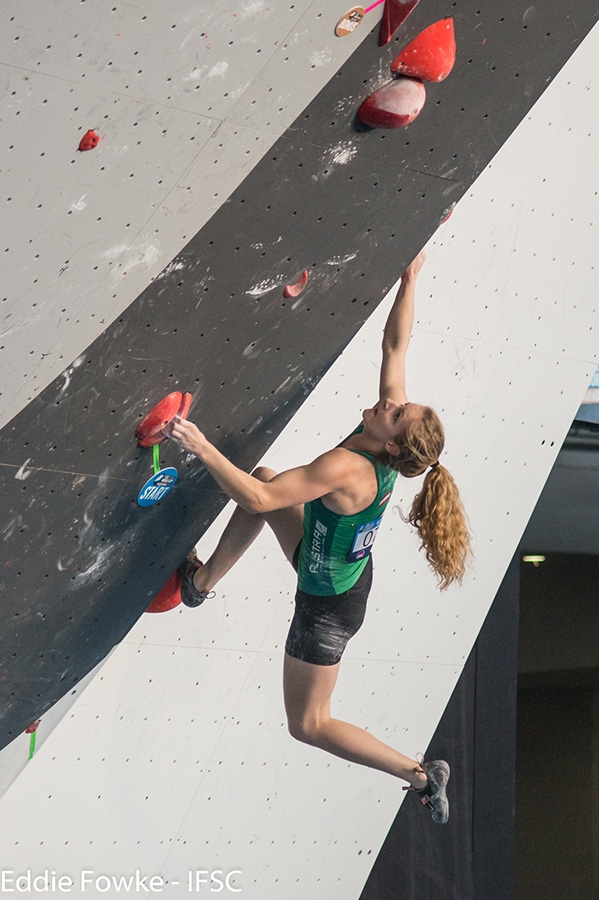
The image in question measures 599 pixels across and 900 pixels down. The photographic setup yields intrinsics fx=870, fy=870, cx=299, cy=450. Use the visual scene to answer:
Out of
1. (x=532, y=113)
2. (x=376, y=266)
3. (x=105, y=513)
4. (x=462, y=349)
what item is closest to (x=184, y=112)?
(x=376, y=266)

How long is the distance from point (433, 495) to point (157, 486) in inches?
25.8

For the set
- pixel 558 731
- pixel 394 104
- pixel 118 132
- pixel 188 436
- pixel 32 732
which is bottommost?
pixel 558 731

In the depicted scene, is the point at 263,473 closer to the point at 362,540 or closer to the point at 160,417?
the point at 362,540

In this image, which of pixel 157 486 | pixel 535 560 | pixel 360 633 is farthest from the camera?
pixel 535 560

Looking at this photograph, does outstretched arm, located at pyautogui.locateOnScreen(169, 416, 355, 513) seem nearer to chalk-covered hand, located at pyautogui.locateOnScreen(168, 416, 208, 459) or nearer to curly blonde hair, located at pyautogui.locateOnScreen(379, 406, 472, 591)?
chalk-covered hand, located at pyautogui.locateOnScreen(168, 416, 208, 459)

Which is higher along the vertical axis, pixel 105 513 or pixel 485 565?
pixel 105 513

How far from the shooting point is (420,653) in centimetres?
311

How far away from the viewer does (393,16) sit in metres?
1.65

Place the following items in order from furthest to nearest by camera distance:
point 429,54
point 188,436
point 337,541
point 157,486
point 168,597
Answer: point 168,597 < point 337,541 < point 157,486 < point 188,436 < point 429,54

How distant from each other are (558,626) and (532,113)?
3882 millimetres

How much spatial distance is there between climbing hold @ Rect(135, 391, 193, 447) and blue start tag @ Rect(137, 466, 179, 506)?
13cm

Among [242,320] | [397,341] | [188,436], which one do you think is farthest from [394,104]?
[188,436]

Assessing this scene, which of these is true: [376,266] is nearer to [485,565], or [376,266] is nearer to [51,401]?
[51,401]

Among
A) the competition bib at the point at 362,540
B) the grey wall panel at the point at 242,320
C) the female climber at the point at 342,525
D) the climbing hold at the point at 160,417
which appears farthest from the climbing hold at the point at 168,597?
the climbing hold at the point at 160,417
